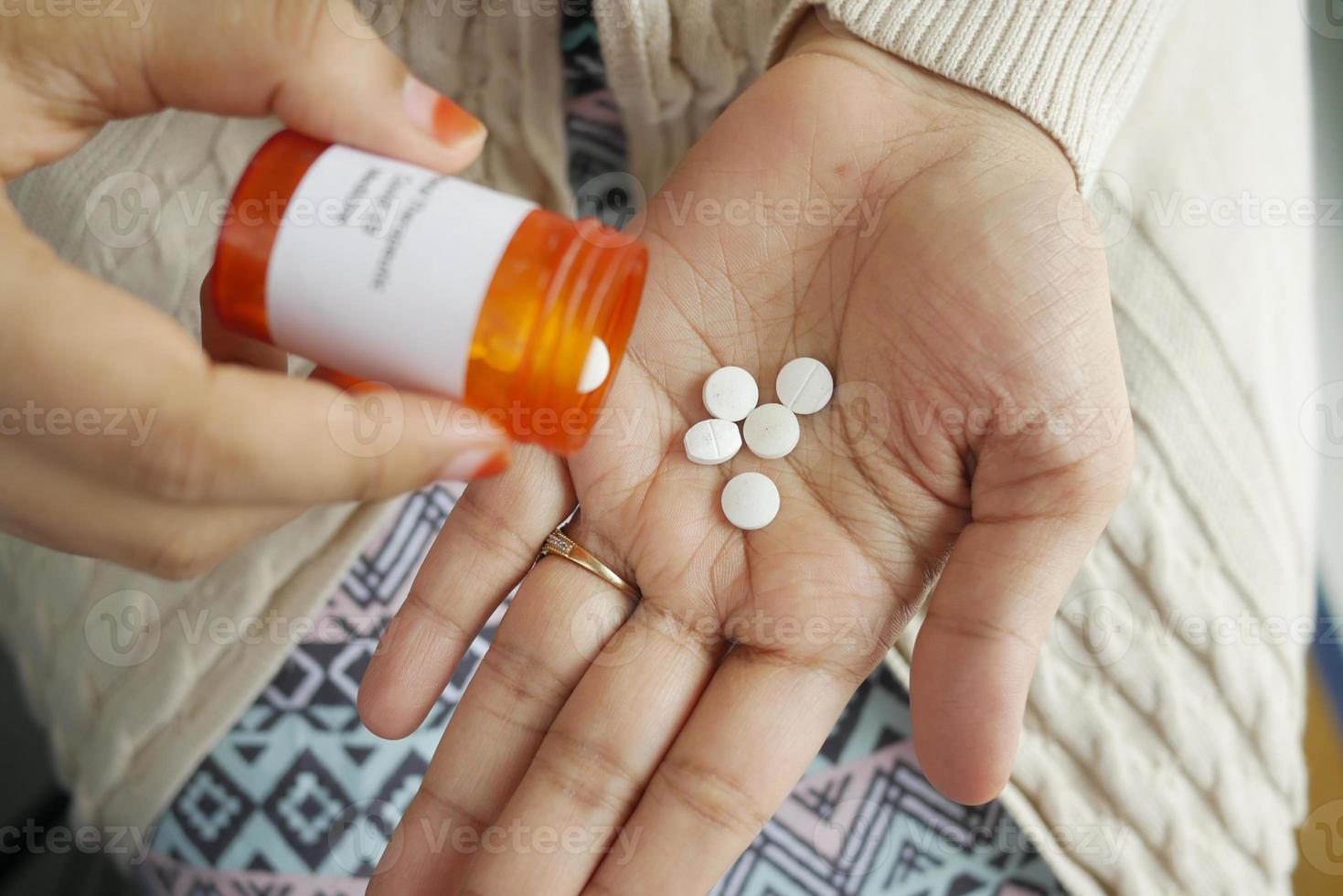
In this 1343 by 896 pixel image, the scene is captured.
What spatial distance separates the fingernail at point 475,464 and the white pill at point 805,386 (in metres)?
0.38

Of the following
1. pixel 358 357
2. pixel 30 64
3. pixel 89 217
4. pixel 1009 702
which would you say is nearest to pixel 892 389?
pixel 1009 702

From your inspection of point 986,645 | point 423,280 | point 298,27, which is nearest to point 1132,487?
point 986,645

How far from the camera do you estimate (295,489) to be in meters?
0.71

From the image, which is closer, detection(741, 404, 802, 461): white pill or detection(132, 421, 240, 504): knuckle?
detection(132, 421, 240, 504): knuckle

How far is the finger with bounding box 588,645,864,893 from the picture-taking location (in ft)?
2.90

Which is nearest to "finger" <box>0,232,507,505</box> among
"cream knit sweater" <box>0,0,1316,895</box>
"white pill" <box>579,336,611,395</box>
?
"white pill" <box>579,336,611,395</box>

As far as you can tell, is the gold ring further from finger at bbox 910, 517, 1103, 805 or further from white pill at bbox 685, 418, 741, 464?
finger at bbox 910, 517, 1103, 805

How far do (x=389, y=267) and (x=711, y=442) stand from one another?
0.42 metres

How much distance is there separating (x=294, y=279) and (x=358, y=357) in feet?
0.25

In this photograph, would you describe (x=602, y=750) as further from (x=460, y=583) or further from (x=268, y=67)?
(x=268, y=67)

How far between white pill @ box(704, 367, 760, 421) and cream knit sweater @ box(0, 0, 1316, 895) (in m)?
0.36

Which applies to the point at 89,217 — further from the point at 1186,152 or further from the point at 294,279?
the point at 1186,152

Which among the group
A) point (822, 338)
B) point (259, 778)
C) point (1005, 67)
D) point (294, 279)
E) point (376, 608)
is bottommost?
point (259, 778)

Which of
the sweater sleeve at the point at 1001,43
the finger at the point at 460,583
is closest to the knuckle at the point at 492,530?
the finger at the point at 460,583
